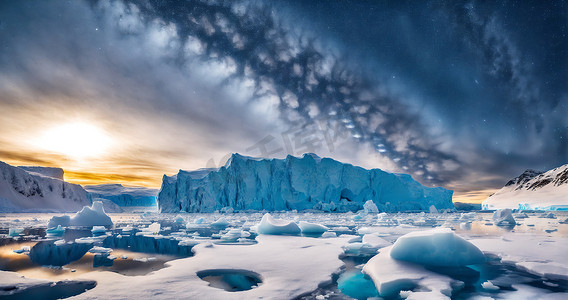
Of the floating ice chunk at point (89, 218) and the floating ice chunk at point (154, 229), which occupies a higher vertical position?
the floating ice chunk at point (89, 218)

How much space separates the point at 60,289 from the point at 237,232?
252 inches

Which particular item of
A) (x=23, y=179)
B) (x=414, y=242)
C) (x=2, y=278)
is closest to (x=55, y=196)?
(x=23, y=179)

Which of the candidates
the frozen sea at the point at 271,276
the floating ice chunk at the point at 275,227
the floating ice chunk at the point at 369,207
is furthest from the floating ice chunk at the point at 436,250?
the floating ice chunk at the point at 369,207

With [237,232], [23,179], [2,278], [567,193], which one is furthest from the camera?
[567,193]

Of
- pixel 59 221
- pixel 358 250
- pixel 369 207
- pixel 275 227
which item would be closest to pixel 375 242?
pixel 358 250

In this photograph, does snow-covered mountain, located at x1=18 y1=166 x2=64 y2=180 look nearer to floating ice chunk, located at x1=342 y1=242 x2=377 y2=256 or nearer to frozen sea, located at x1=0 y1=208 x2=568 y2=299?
frozen sea, located at x1=0 y1=208 x2=568 y2=299

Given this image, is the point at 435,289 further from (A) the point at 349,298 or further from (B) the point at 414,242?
(B) the point at 414,242

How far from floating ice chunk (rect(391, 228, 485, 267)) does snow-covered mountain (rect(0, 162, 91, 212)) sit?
55.2m

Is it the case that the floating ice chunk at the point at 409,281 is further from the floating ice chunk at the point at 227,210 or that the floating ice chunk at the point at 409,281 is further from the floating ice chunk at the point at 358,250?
the floating ice chunk at the point at 227,210

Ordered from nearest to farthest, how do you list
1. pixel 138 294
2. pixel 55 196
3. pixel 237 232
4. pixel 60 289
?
pixel 138 294 < pixel 60 289 < pixel 237 232 < pixel 55 196

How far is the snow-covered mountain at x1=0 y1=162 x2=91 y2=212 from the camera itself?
134 feet

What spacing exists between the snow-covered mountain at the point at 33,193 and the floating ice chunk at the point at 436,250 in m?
55.2

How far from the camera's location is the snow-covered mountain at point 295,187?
100 ft

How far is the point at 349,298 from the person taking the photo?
2885mm
